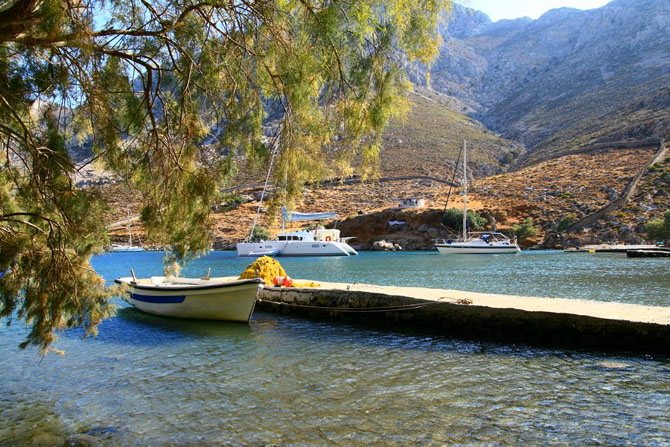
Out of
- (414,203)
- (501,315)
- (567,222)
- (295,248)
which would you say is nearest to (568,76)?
(414,203)

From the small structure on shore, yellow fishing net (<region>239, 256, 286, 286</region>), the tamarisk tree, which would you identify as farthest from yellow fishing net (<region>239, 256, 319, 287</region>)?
the small structure on shore

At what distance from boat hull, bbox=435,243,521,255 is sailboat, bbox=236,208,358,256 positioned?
8.27m

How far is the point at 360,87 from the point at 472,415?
3553 mm

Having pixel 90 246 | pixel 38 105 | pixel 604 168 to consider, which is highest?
pixel 604 168

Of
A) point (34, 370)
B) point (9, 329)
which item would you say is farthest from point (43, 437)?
point (9, 329)

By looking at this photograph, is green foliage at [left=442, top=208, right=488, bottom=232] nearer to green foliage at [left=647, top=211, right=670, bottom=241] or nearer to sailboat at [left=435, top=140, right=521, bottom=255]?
sailboat at [left=435, top=140, right=521, bottom=255]

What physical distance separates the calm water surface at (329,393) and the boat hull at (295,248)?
35117 mm

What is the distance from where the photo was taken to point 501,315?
8992 millimetres

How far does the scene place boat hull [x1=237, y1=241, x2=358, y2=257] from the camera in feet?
148

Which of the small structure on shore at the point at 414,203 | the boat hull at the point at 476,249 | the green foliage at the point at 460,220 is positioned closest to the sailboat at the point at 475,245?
the boat hull at the point at 476,249

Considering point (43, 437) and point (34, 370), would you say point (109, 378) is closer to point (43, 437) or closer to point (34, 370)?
point (34, 370)

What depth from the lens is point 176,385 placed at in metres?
6.61

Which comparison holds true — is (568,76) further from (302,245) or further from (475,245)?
(302,245)

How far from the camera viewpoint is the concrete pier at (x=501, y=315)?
7.59 metres
